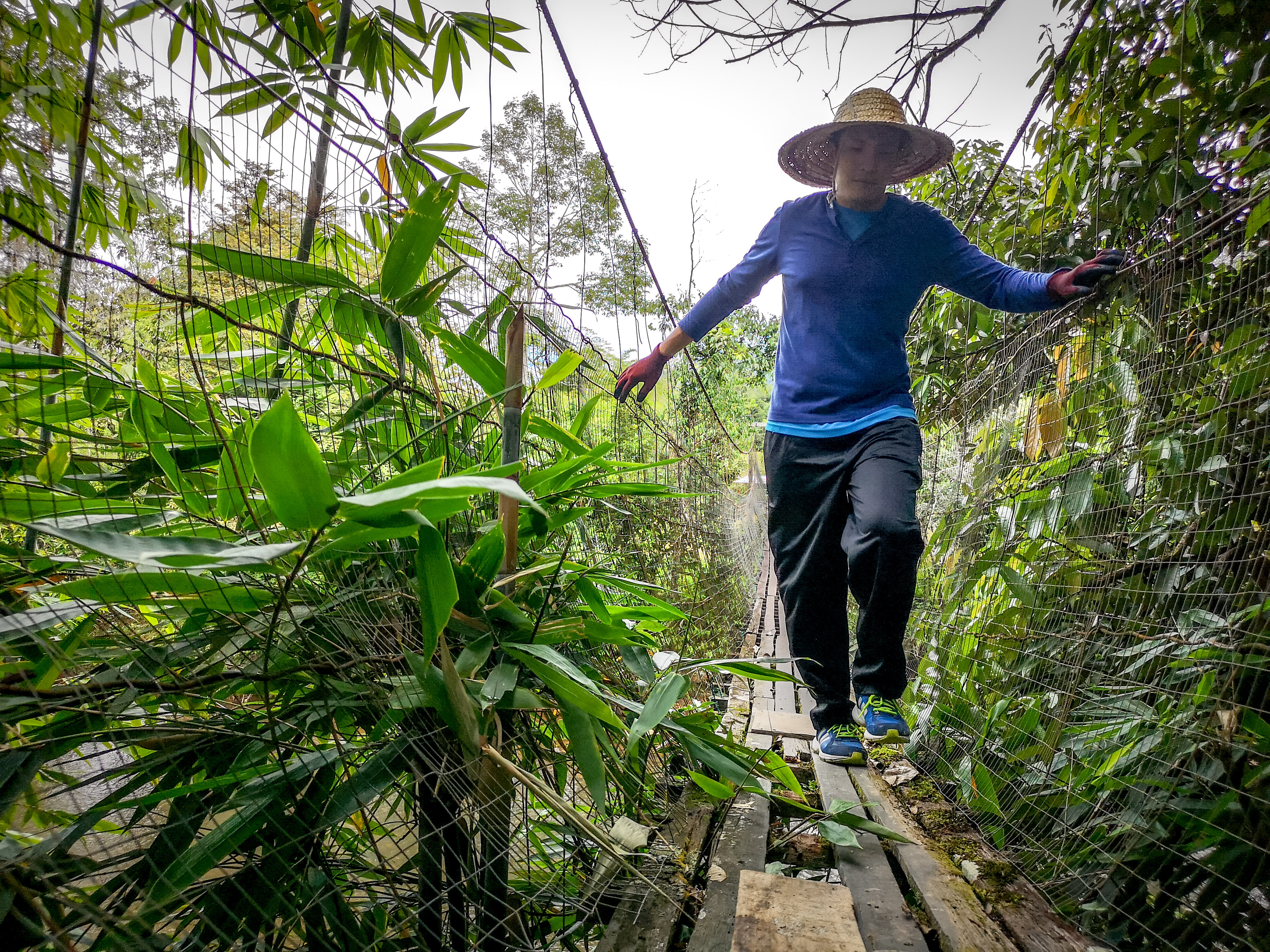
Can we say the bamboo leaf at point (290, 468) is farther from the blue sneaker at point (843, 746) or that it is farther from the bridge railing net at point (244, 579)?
the blue sneaker at point (843, 746)

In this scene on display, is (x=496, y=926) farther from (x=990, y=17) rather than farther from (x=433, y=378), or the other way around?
(x=990, y=17)

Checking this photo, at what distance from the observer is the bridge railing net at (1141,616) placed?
1.04 meters

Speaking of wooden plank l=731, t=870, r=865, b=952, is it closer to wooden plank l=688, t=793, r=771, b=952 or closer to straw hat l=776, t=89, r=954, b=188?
wooden plank l=688, t=793, r=771, b=952

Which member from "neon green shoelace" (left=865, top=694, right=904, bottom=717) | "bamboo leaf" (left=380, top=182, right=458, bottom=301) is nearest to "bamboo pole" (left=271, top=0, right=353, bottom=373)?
"bamboo leaf" (left=380, top=182, right=458, bottom=301)

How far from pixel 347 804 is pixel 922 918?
2.89 feet

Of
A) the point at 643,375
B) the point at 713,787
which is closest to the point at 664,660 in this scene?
the point at 713,787

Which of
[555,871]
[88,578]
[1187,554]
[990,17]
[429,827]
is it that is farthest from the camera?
[990,17]

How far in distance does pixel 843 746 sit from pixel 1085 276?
1160mm

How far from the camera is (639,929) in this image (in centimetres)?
93

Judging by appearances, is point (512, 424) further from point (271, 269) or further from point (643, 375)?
point (643, 375)

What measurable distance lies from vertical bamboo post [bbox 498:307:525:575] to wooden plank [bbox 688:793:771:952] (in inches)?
22.8

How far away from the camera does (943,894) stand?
1043mm

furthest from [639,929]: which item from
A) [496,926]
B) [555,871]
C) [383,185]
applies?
[383,185]

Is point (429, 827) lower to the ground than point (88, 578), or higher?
lower
